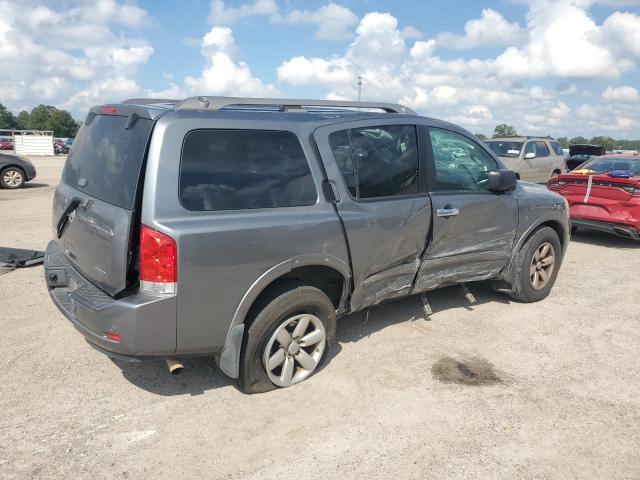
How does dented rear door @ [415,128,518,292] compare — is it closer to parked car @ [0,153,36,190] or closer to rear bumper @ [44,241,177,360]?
rear bumper @ [44,241,177,360]

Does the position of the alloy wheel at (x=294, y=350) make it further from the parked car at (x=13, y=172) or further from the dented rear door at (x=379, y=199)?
the parked car at (x=13, y=172)

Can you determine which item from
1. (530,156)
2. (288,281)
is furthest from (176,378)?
A: (530,156)

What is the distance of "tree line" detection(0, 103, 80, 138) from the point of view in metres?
101

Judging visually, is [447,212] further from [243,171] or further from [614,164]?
[614,164]

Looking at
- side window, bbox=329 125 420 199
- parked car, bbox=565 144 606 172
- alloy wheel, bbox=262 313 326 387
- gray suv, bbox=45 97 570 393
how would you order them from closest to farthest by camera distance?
gray suv, bbox=45 97 570 393
alloy wheel, bbox=262 313 326 387
side window, bbox=329 125 420 199
parked car, bbox=565 144 606 172

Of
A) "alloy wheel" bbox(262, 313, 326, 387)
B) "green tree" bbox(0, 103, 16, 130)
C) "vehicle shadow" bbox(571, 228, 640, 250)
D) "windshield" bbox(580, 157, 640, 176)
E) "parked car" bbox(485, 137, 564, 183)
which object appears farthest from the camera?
"green tree" bbox(0, 103, 16, 130)

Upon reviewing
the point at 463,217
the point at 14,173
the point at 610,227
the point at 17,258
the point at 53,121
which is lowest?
the point at 17,258

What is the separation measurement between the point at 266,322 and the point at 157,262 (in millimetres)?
802

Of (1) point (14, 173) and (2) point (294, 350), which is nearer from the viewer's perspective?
(2) point (294, 350)

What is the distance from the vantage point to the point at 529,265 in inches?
204

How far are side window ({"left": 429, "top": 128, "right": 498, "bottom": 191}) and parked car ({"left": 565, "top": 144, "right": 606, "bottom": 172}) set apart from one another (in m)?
13.6

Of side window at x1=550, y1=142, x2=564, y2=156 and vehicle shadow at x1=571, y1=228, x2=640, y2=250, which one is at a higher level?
side window at x1=550, y1=142, x2=564, y2=156

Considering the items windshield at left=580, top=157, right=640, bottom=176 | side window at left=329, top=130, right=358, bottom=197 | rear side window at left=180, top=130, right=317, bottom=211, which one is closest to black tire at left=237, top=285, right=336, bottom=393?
rear side window at left=180, top=130, right=317, bottom=211

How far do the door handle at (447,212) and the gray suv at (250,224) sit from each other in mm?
13
